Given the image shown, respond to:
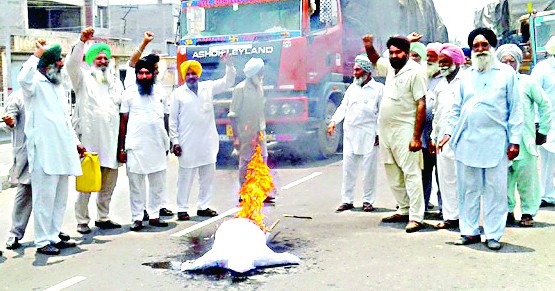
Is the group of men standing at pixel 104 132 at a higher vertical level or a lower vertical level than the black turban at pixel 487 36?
lower

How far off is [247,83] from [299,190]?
1.95 meters

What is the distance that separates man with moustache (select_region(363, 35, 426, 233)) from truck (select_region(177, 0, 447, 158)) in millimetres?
4514

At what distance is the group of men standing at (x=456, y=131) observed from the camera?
5762 millimetres

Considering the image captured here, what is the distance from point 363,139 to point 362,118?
0.26 m

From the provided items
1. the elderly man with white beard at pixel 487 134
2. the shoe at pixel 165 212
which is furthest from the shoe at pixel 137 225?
the elderly man with white beard at pixel 487 134

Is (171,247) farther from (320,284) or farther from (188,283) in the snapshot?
(320,284)

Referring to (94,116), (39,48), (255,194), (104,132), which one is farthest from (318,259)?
(39,48)

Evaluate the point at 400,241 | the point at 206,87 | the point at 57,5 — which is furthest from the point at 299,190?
the point at 57,5

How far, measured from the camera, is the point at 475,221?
591 cm

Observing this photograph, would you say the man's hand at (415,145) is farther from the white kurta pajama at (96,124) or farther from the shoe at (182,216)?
the white kurta pajama at (96,124)

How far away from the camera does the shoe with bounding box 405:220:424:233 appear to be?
254 inches

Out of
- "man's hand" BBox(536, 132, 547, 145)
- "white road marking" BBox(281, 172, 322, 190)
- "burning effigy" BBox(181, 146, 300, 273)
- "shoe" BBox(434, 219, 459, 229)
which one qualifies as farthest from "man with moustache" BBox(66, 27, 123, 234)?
"man's hand" BBox(536, 132, 547, 145)

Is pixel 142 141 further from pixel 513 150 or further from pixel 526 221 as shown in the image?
pixel 526 221

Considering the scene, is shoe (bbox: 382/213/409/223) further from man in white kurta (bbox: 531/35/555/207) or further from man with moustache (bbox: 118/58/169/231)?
man with moustache (bbox: 118/58/169/231)
